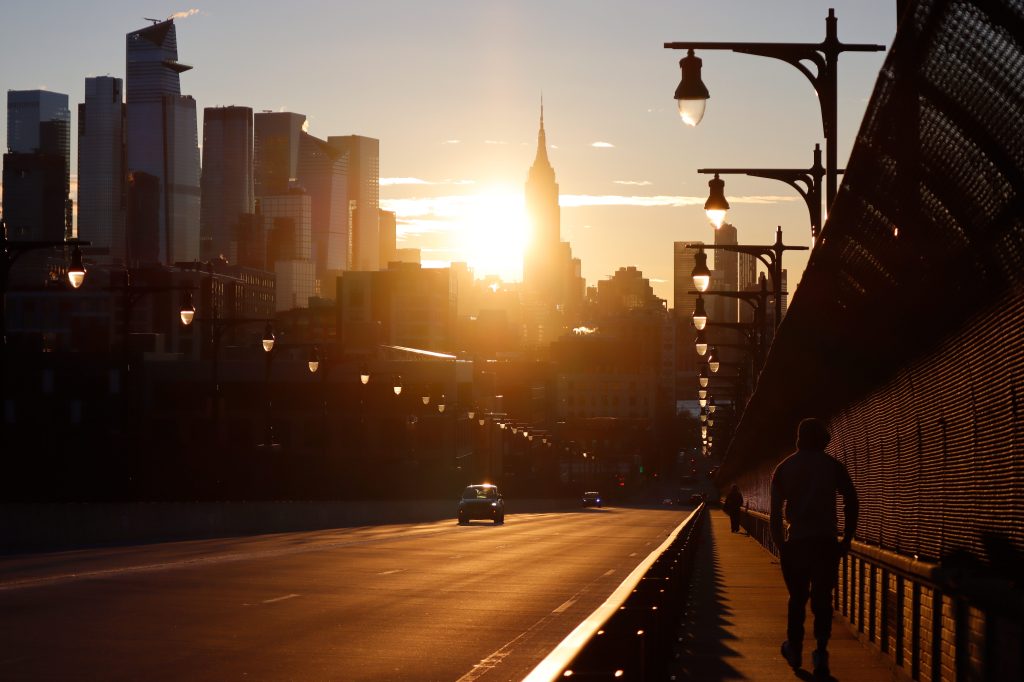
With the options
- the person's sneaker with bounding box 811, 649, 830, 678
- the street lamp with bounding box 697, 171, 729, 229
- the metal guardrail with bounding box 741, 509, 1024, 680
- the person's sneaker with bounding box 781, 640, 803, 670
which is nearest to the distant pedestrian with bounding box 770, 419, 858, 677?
the person's sneaker with bounding box 811, 649, 830, 678

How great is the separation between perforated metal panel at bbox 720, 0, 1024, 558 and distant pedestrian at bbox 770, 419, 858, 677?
0.67 metres

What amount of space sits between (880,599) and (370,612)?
7395 mm

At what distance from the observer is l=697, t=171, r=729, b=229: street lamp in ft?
79.8

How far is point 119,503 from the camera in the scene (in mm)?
43375

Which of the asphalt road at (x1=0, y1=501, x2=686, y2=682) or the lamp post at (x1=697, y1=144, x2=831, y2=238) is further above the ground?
the lamp post at (x1=697, y1=144, x2=831, y2=238)

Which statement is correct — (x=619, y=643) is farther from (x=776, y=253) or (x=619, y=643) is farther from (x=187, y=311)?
(x=187, y=311)

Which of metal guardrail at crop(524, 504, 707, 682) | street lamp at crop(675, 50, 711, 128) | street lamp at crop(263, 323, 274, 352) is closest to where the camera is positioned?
metal guardrail at crop(524, 504, 707, 682)

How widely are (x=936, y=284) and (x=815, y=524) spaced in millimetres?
3479

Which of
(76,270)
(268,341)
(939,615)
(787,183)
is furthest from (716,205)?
(268,341)

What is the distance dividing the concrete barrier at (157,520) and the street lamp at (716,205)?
57.6 feet

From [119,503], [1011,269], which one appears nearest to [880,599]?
[1011,269]

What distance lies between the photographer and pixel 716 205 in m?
24.3

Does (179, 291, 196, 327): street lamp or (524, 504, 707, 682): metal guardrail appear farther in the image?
(179, 291, 196, 327): street lamp

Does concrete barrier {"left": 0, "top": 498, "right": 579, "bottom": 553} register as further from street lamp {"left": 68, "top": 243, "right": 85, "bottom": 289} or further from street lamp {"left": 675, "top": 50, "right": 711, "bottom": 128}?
street lamp {"left": 675, "top": 50, "right": 711, "bottom": 128}
